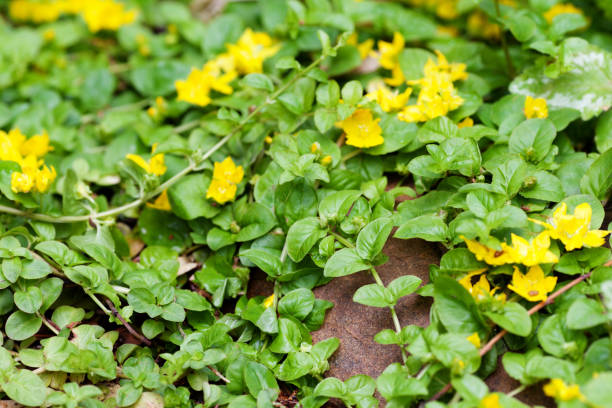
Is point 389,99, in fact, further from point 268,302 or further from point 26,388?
point 26,388

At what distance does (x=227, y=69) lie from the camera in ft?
10.3

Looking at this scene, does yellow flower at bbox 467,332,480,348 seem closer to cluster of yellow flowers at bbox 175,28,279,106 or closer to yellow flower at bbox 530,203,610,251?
yellow flower at bbox 530,203,610,251

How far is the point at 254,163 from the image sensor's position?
281 centimetres

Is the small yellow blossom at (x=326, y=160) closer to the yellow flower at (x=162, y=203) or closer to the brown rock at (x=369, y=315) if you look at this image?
the brown rock at (x=369, y=315)

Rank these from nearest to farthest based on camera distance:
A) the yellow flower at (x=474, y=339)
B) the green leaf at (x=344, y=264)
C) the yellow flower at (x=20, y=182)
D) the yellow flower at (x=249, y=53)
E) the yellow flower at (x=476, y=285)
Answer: the yellow flower at (x=474, y=339), the yellow flower at (x=476, y=285), the green leaf at (x=344, y=264), the yellow flower at (x=20, y=182), the yellow flower at (x=249, y=53)

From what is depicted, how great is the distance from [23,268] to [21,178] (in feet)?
1.31

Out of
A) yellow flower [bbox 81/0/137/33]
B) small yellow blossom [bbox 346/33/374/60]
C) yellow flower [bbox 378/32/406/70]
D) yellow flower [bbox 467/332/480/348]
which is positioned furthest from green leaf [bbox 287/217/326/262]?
yellow flower [bbox 81/0/137/33]

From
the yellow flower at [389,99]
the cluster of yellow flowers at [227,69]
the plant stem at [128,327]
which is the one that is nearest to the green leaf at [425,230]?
the yellow flower at [389,99]

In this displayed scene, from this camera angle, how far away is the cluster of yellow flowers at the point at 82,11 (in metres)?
3.87

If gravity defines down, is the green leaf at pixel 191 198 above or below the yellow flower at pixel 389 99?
below

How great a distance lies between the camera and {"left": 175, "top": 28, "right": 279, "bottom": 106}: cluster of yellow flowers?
298cm

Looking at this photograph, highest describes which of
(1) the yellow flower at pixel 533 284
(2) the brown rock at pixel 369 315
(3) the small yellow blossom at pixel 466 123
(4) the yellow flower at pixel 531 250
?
(3) the small yellow blossom at pixel 466 123

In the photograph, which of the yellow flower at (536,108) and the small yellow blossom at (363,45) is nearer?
the yellow flower at (536,108)

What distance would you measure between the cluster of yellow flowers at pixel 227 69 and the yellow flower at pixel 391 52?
59 centimetres
